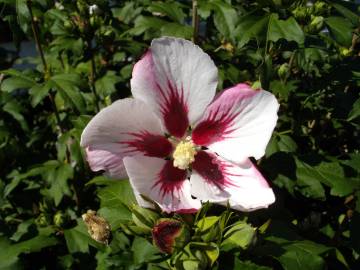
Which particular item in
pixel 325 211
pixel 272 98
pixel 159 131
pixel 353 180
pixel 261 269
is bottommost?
pixel 325 211

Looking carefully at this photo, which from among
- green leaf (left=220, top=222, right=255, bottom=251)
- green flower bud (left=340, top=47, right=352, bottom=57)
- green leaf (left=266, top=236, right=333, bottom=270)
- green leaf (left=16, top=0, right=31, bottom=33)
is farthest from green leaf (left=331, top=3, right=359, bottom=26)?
green leaf (left=16, top=0, right=31, bottom=33)

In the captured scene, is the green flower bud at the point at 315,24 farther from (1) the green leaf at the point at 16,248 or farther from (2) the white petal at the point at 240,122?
(1) the green leaf at the point at 16,248

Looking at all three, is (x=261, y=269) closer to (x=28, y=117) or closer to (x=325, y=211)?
(x=325, y=211)

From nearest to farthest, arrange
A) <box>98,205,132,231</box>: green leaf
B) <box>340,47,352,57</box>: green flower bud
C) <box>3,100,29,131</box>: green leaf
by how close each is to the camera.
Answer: <box>98,205,132,231</box>: green leaf
<box>340,47,352,57</box>: green flower bud
<box>3,100,29,131</box>: green leaf

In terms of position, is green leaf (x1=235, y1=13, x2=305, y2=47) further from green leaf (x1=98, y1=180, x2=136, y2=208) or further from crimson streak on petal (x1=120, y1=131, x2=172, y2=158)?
green leaf (x1=98, y1=180, x2=136, y2=208)

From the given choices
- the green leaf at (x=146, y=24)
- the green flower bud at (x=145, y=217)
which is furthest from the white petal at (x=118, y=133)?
the green leaf at (x=146, y=24)

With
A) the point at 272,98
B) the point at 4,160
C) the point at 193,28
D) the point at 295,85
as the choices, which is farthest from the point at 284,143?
the point at 4,160

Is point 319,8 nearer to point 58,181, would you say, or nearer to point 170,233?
point 170,233
